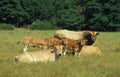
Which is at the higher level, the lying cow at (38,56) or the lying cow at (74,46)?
the lying cow at (38,56)

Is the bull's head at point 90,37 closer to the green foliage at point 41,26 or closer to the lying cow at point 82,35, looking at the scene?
the lying cow at point 82,35

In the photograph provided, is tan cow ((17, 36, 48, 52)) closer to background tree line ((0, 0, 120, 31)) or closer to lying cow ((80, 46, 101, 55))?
lying cow ((80, 46, 101, 55))

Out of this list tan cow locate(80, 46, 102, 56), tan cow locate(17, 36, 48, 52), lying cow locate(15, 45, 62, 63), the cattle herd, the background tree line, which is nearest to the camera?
lying cow locate(15, 45, 62, 63)

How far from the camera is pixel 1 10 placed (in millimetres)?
70875

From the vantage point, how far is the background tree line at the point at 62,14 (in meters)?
66.3

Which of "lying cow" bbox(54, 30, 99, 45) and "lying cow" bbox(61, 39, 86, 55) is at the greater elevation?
"lying cow" bbox(61, 39, 86, 55)

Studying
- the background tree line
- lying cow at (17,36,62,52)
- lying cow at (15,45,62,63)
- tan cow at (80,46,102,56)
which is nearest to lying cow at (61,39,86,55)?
tan cow at (80,46,102,56)

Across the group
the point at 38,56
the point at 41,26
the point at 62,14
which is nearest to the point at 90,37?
the point at 38,56

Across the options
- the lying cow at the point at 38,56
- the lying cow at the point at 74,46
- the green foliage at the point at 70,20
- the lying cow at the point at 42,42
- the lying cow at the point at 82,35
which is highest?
the lying cow at the point at 38,56

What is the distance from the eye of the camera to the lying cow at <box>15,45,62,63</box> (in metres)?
13.7

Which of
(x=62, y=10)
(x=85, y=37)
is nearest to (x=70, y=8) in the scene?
(x=62, y=10)

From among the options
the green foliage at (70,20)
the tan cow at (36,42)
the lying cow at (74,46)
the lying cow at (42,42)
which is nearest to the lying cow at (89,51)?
the lying cow at (74,46)

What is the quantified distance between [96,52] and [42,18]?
54403mm

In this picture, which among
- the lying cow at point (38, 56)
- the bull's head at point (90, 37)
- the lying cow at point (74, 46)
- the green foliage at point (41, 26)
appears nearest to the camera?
the lying cow at point (38, 56)
